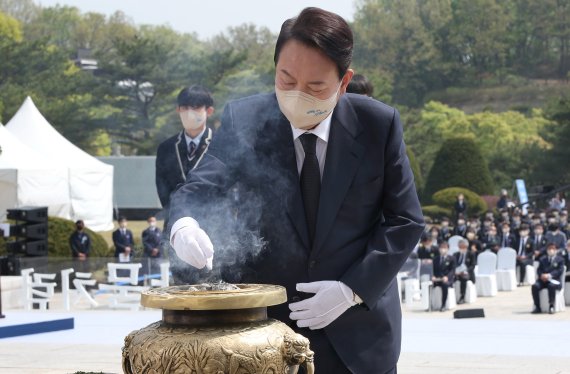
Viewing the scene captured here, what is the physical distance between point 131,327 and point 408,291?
762 cm

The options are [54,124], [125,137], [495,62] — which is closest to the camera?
[54,124]

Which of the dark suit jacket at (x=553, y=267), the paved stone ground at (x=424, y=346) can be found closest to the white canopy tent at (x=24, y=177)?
the dark suit jacket at (x=553, y=267)

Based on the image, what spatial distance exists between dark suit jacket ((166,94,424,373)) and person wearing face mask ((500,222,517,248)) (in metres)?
20.3

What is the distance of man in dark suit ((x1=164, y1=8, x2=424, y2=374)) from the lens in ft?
9.75

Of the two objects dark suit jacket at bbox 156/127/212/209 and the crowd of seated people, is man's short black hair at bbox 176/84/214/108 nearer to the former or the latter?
dark suit jacket at bbox 156/127/212/209

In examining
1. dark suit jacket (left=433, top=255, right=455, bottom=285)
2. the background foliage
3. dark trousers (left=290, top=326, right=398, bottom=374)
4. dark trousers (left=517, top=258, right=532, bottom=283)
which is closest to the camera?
dark trousers (left=290, top=326, right=398, bottom=374)

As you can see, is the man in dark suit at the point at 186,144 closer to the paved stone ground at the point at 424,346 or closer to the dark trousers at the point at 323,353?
the paved stone ground at the point at 424,346

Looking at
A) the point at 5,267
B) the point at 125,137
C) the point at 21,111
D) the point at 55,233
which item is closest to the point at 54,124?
the point at 125,137

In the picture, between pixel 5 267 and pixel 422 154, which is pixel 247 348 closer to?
pixel 5 267

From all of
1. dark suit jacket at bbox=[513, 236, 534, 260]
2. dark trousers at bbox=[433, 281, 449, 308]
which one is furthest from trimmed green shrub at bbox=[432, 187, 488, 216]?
dark trousers at bbox=[433, 281, 449, 308]

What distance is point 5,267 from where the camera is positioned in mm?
15602

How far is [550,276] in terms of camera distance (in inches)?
642

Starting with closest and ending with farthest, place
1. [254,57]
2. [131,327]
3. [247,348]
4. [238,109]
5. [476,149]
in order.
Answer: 1. [247,348]
2. [238,109]
3. [131,327]
4. [476,149]
5. [254,57]

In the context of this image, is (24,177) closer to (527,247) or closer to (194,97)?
(527,247)
